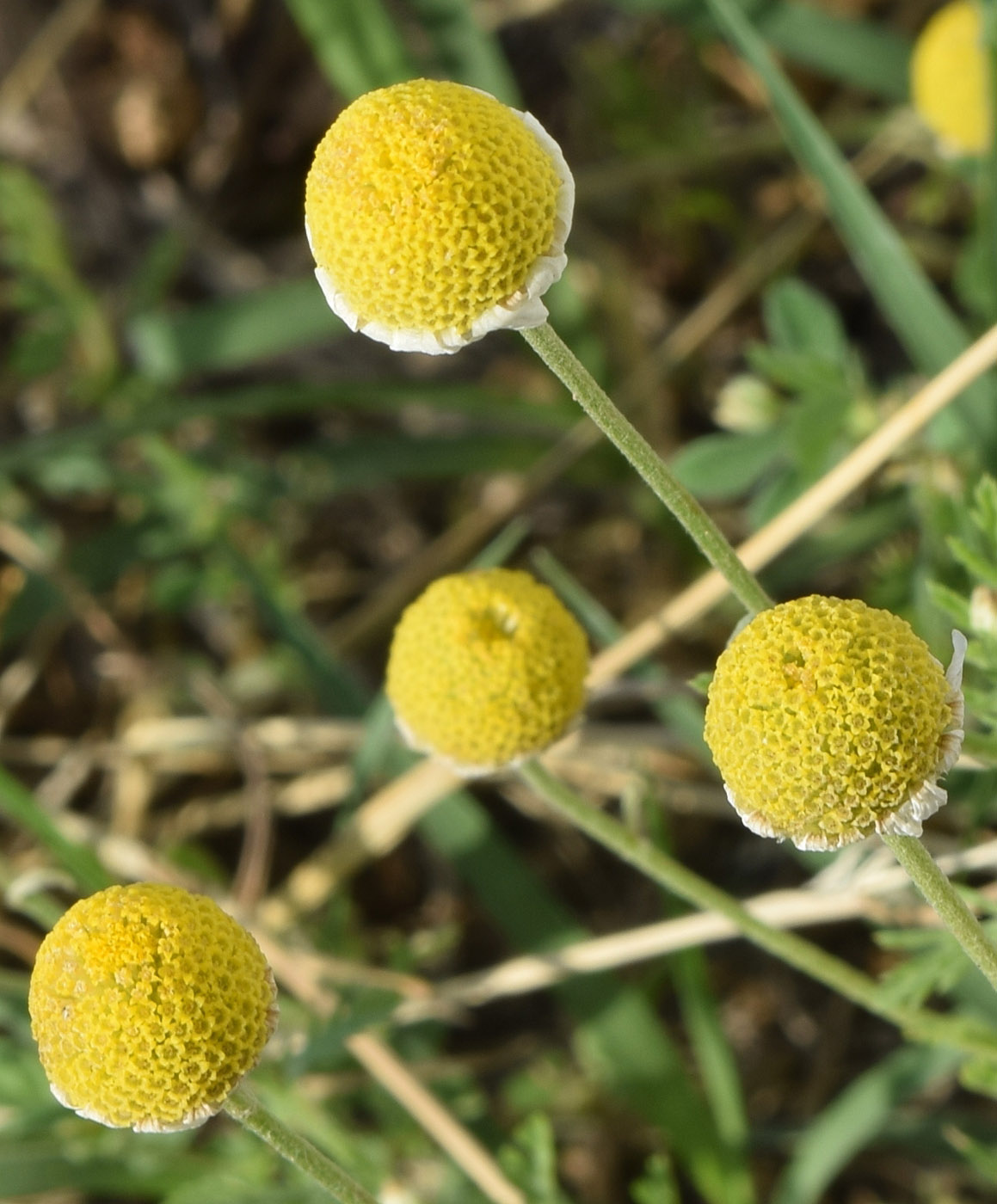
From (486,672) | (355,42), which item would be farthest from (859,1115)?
(355,42)

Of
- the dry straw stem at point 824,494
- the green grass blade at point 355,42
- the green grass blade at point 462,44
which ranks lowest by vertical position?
the dry straw stem at point 824,494

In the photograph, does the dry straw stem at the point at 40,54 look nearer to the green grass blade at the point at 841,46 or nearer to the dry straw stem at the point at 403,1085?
the green grass blade at the point at 841,46

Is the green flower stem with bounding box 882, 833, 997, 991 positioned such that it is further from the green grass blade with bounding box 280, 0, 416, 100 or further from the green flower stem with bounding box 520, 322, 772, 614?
the green grass blade with bounding box 280, 0, 416, 100

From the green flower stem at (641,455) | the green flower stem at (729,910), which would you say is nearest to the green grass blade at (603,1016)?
the green flower stem at (729,910)

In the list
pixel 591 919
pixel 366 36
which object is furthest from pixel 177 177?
pixel 591 919

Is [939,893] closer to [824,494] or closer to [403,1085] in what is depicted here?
[824,494]

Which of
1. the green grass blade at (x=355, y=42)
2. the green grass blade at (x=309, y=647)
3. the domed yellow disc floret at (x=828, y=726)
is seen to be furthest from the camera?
the green grass blade at (x=355, y=42)
